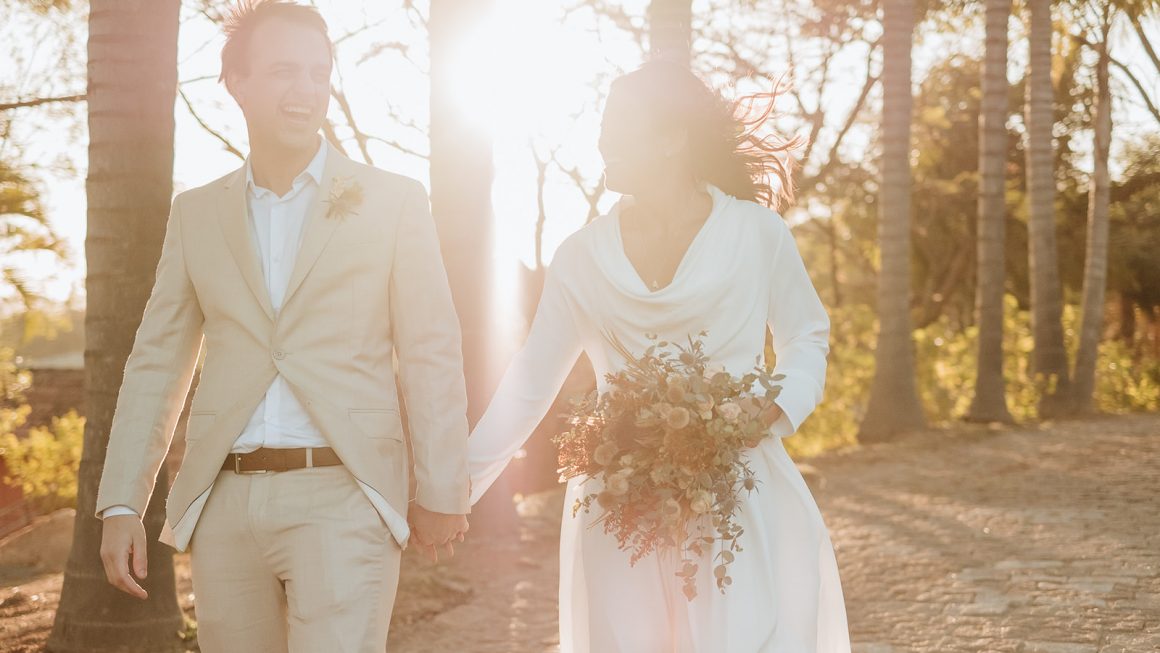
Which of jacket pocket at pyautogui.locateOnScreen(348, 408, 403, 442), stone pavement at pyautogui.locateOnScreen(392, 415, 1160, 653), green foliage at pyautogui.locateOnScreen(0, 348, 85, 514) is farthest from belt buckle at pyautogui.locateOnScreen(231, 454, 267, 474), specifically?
green foliage at pyautogui.locateOnScreen(0, 348, 85, 514)

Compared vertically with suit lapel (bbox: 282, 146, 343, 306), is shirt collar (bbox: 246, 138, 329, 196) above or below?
above

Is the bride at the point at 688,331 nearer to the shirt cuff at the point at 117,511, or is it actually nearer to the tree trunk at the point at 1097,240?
the shirt cuff at the point at 117,511

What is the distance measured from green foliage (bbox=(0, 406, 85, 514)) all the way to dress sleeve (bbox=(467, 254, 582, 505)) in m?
12.5

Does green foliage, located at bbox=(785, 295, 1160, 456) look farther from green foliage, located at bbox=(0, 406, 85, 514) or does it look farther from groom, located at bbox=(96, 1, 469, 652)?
groom, located at bbox=(96, 1, 469, 652)

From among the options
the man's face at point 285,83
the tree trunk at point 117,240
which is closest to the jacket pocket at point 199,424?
the man's face at point 285,83

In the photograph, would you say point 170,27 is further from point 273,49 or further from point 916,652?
point 916,652

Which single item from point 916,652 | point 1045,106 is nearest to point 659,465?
point 916,652

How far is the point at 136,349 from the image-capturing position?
3.74 m

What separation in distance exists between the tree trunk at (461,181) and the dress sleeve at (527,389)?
5212 mm

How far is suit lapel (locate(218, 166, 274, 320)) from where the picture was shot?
11.8 ft

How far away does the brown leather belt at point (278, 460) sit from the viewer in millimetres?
3469

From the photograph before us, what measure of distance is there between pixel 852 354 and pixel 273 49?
2314cm

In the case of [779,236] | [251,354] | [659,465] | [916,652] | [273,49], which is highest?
[273,49]

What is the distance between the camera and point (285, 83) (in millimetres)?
3646
